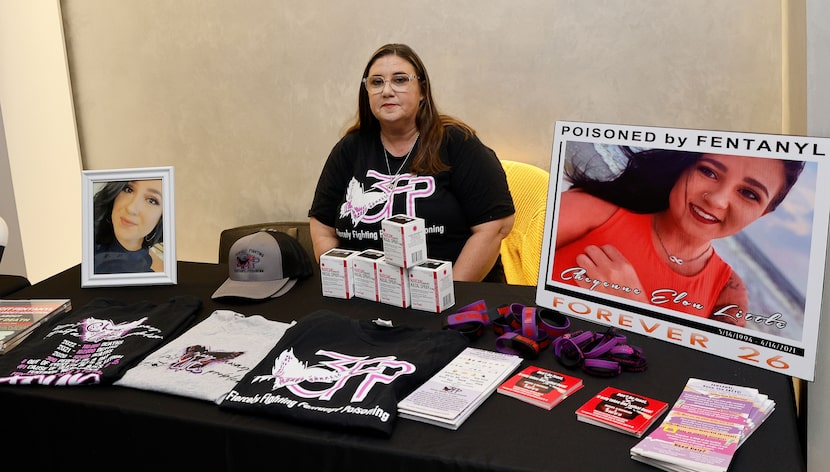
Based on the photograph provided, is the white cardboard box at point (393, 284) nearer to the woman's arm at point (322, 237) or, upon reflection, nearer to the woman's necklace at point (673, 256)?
the woman's necklace at point (673, 256)

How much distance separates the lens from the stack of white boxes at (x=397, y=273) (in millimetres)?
1864

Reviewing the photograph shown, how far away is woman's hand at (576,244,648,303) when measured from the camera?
1.51 metres

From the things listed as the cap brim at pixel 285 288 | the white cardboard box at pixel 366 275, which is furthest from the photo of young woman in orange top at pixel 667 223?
the cap brim at pixel 285 288

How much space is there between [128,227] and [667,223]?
154cm

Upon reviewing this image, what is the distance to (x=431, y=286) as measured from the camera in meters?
1.87

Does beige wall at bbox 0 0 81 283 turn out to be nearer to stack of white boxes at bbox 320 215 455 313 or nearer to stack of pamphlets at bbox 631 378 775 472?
stack of white boxes at bbox 320 215 455 313

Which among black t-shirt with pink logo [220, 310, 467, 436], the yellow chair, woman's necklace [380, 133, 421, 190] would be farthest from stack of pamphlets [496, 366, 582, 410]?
the yellow chair

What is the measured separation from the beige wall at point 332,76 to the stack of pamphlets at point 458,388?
2.06 m

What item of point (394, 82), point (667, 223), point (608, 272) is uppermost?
point (394, 82)

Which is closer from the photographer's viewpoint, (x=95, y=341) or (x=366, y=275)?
(x=95, y=341)

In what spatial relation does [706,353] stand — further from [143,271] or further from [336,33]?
[336,33]

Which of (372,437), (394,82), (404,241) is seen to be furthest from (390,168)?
(372,437)

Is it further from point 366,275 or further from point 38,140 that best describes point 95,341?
point 38,140

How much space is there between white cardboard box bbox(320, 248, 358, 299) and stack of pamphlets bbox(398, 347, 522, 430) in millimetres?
492
